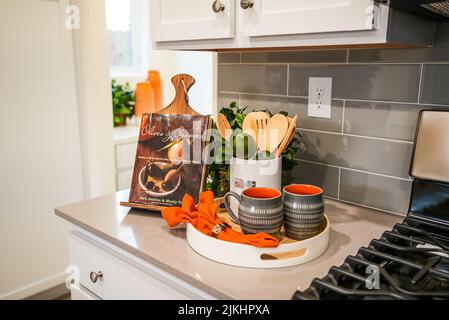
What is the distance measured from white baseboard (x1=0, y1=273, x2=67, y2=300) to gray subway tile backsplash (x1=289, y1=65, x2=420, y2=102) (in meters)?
1.68

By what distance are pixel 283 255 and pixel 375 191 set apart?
1.52ft

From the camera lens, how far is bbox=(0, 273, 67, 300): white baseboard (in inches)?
80.2

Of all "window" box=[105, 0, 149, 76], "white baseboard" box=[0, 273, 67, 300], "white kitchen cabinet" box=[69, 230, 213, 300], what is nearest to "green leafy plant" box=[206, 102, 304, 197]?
"white kitchen cabinet" box=[69, 230, 213, 300]

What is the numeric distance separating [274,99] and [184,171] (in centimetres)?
45

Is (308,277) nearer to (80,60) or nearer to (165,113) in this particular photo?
(165,113)

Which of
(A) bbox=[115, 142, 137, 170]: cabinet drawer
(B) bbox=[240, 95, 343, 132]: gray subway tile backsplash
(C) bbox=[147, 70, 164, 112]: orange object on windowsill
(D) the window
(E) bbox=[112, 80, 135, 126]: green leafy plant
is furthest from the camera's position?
(D) the window

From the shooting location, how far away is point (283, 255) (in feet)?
2.88

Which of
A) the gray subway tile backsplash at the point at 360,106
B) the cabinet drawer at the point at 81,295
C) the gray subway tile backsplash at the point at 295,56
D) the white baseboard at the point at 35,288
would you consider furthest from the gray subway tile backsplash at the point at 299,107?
the white baseboard at the point at 35,288

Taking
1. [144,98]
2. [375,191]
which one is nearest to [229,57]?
[375,191]

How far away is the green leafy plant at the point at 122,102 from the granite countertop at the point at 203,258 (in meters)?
1.64

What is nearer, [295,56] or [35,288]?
[295,56]

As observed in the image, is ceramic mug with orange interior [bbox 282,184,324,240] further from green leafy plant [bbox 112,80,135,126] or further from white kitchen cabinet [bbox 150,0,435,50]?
green leafy plant [bbox 112,80,135,126]

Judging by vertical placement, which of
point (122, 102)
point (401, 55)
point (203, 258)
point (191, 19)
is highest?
point (191, 19)

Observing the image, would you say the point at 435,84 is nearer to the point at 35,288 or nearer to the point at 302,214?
the point at 302,214
